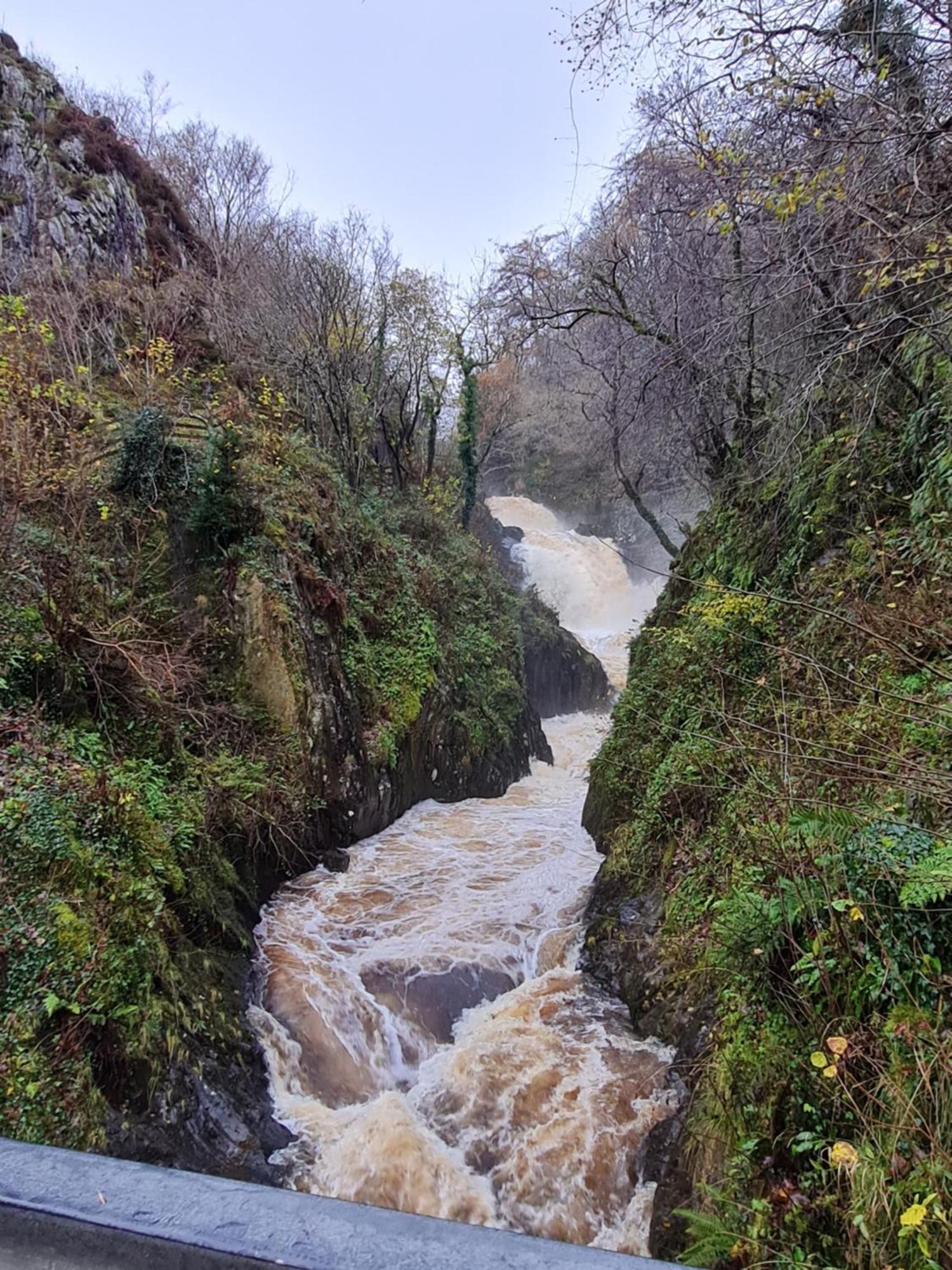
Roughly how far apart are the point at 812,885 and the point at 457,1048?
118 inches

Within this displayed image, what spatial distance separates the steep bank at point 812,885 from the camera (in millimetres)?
1997

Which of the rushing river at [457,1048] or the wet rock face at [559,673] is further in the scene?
the wet rock face at [559,673]

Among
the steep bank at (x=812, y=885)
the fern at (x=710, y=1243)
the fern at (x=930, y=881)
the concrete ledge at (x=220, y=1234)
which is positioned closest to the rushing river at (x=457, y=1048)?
the steep bank at (x=812, y=885)

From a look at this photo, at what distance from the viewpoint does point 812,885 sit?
2668 millimetres

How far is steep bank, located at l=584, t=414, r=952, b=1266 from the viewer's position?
1997mm

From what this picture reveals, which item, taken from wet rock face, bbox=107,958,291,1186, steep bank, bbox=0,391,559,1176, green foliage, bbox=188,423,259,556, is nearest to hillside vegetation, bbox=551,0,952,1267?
wet rock face, bbox=107,958,291,1186

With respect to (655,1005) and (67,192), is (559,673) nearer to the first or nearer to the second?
(655,1005)

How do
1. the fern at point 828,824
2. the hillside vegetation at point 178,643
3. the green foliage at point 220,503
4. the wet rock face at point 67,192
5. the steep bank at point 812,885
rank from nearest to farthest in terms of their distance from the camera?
the steep bank at point 812,885, the fern at point 828,824, the hillside vegetation at point 178,643, the green foliage at point 220,503, the wet rock face at point 67,192

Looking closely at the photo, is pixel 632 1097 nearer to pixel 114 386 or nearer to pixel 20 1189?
pixel 20 1189

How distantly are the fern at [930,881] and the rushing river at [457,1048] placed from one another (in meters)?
2.17

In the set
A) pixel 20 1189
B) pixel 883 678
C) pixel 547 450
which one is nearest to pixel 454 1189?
pixel 20 1189

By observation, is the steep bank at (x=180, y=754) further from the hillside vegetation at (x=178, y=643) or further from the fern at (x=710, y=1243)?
the fern at (x=710, y=1243)

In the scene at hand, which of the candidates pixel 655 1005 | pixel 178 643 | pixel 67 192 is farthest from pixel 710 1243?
pixel 67 192

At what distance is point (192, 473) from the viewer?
6.34 m
